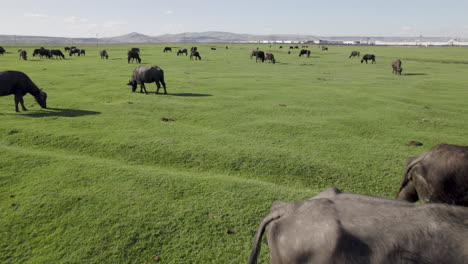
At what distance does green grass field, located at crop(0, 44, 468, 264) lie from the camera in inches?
186

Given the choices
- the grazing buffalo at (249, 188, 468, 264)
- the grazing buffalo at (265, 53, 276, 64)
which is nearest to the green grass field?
the grazing buffalo at (249, 188, 468, 264)

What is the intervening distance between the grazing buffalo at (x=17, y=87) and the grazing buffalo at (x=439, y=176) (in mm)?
13760

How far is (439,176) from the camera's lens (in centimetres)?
441

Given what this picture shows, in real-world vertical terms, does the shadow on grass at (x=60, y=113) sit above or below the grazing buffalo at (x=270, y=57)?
below

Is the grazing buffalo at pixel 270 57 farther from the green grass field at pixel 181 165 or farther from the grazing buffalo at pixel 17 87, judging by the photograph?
the grazing buffalo at pixel 17 87

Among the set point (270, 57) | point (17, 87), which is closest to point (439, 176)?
point (17, 87)

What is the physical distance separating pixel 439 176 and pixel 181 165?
17.5 feet

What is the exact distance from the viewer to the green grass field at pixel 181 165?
473cm

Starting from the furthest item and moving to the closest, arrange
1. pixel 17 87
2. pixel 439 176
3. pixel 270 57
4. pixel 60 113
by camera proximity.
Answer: pixel 270 57 → pixel 17 87 → pixel 60 113 → pixel 439 176

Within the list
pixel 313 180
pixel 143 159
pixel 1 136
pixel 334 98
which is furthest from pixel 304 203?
pixel 334 98

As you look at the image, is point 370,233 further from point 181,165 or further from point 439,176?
point 181,165

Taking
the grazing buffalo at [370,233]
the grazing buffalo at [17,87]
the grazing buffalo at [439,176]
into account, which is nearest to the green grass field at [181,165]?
the grazing buffalo at [17,87]

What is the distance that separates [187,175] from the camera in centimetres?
680

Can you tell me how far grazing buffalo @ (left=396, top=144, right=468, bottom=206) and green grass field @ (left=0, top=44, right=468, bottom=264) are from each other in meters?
1.47
